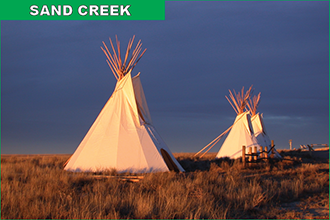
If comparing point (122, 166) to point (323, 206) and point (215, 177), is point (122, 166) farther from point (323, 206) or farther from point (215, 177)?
point (323, 206)

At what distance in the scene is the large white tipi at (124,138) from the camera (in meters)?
10.5

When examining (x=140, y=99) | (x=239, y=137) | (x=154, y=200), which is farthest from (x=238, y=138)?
(x=154, y=200)

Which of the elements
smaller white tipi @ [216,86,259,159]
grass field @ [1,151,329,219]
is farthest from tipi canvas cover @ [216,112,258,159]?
grass field @ [1,151,329,219]

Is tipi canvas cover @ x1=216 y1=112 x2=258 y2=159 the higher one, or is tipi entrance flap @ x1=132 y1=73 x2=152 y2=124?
tipi entrance flap @ x1=132 y1=73 x2=152 y2=124

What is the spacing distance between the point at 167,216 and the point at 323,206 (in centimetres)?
392

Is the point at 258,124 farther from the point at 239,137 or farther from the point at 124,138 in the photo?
the point at 124,138

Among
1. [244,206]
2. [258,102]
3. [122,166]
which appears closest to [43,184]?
[122,166]

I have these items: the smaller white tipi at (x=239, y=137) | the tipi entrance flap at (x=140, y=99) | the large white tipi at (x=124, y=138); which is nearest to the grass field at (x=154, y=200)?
the large white tipi at (x=124, y=138)

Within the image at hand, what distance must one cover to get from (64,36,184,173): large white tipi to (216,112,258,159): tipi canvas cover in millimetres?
7726

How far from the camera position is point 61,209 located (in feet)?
17.1

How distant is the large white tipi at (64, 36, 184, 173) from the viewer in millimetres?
10492

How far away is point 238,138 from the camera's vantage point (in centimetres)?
1836

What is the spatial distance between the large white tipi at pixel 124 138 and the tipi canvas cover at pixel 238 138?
25.3 feet

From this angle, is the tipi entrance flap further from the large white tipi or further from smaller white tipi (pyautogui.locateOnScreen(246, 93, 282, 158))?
smaller white tipi (pyautogui.locateOnScreen(246, 93, 282, 158))
